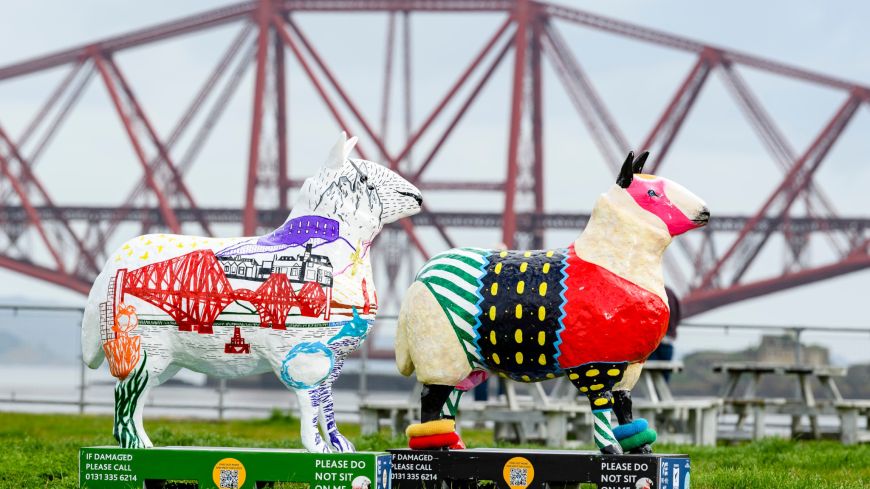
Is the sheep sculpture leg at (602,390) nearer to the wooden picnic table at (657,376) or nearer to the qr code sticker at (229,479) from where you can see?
the qr code sticker at (229,479)

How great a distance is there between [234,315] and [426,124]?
32405mm

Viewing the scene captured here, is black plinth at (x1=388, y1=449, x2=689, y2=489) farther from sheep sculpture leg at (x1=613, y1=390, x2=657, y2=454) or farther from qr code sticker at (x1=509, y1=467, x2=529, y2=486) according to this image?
sheep sculpture leg at (x1=613, y1=390, x2=657, y2=454)

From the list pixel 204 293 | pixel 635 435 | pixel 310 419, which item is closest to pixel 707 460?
pixel 635 435

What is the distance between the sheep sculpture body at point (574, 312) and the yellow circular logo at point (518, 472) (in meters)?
0.30

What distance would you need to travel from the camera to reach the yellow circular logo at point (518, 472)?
5293 millimetres

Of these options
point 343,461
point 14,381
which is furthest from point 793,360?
point 343,461

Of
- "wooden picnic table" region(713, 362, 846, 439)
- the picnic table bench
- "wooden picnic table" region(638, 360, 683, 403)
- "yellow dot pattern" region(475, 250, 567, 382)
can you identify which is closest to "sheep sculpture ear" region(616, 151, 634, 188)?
"yellow dot pattern" region(475, 250, 567, 382)

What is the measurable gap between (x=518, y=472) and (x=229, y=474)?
1.13m

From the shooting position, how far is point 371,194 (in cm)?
551

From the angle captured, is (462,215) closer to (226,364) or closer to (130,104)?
(130,104)

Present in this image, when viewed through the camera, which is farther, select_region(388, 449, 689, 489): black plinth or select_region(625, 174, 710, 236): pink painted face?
select_region(625, 174, 710, 236): pink painted face

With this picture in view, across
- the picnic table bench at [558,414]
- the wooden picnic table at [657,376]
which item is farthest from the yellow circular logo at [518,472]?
the wooden picnic table at [657,376]

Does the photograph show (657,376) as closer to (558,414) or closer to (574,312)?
(558,414)

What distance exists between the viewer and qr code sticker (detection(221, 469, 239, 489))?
525 cm
